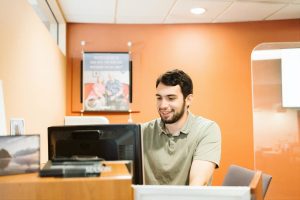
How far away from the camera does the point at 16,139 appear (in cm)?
105

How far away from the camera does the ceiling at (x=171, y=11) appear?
3.35 m

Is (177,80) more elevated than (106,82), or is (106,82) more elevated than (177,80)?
(106,82)

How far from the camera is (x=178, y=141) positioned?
186cm

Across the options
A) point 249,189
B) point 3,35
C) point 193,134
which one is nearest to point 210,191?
point 249,189

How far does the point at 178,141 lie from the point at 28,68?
113 centimetres

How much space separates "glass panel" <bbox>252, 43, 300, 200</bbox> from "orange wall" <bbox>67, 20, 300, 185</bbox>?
0.28 meters

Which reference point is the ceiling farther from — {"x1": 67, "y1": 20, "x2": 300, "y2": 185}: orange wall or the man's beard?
the man's beard

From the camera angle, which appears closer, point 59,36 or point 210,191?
point 210,191

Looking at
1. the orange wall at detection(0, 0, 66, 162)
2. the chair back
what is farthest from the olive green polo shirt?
the orange wall at detection(0, 0, 66, 162)

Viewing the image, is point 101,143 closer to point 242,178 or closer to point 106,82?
point 242,178

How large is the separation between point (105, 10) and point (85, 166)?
2831 millimetres

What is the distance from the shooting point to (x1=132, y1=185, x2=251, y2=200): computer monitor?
845mm

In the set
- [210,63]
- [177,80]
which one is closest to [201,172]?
[177,80]

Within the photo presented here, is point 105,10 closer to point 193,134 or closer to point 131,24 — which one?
point 131,24
